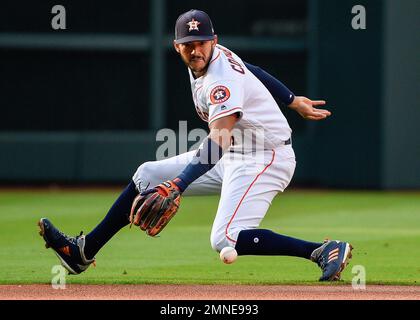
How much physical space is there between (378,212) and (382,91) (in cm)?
395

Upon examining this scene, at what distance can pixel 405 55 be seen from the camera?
1548 cm

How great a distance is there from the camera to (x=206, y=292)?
593 centimetres

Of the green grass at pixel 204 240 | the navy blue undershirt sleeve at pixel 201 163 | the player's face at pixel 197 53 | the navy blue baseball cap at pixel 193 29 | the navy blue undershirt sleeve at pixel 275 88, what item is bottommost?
the green grass at pixel 204 240

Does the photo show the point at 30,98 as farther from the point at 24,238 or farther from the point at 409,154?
the point at 24,238

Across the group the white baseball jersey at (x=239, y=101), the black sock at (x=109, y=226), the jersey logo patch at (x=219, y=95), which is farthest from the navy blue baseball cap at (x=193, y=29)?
the black sock at (x=109, y=226)

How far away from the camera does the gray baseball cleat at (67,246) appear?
20.8ft

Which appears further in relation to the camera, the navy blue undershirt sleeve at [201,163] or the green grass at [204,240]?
the green grass at [204,240]

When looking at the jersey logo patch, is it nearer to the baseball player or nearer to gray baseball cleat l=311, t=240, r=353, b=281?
the baseball player

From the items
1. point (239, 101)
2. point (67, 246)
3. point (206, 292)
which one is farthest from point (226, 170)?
point (67, 246)

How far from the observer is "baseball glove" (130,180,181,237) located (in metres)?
5.53

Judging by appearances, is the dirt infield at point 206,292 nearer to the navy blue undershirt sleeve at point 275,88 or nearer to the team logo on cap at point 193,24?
the navy blue undershirt sleeve at point 275,88

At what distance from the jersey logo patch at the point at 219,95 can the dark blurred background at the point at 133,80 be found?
10512mm

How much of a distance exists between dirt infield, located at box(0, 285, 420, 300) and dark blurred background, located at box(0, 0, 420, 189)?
9.99 m

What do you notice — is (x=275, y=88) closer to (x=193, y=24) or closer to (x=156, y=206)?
(x=193, y=24)
